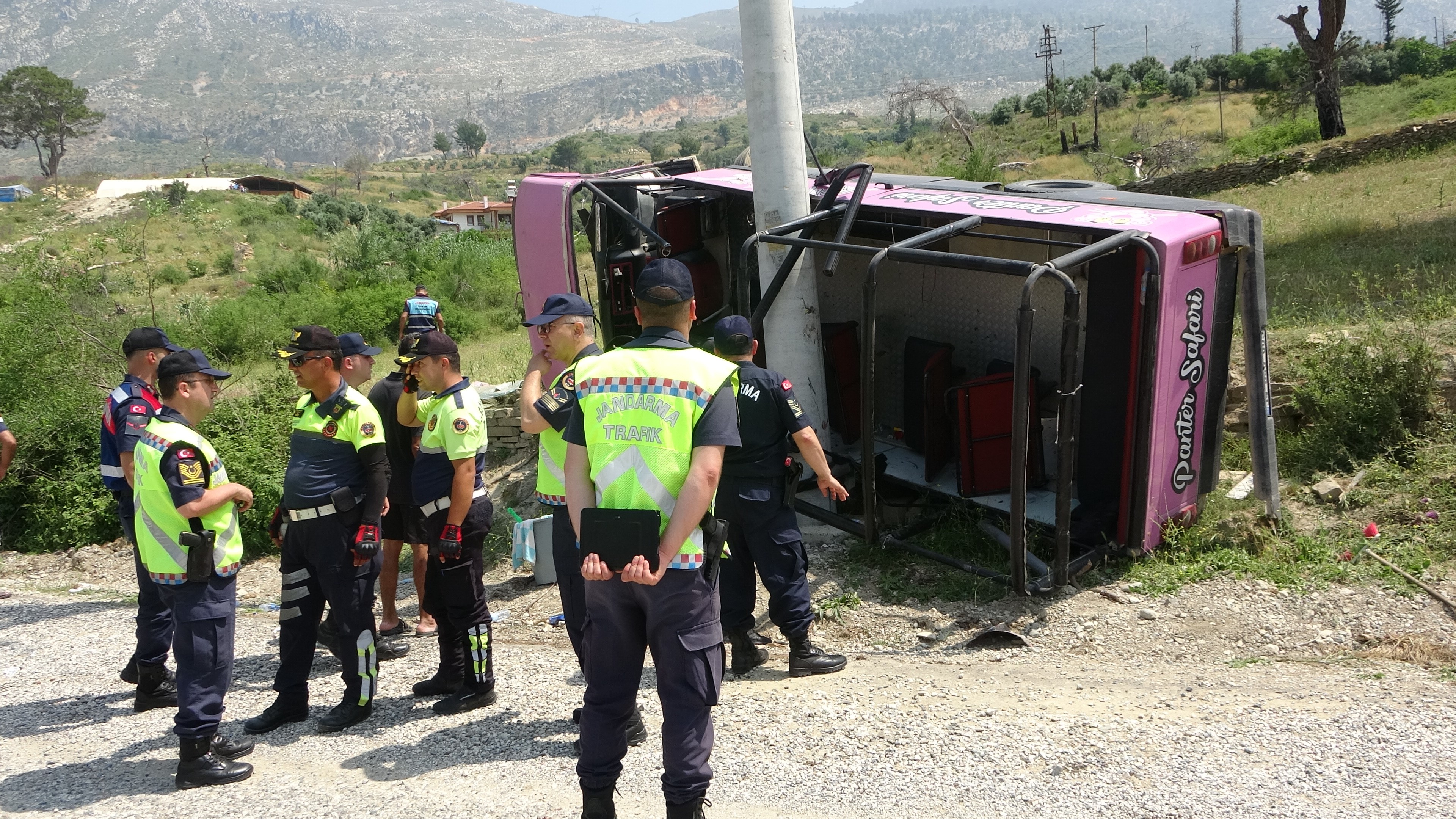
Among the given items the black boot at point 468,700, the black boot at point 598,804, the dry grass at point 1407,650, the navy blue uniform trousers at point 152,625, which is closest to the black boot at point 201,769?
the black boot at point 468,700

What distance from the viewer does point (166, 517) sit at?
4254mm

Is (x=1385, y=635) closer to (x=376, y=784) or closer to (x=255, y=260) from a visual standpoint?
(x=376, y=784)

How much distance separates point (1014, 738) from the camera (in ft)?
13.3

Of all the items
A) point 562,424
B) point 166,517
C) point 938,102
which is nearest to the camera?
point 562,424

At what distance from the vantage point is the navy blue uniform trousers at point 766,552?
191 inches

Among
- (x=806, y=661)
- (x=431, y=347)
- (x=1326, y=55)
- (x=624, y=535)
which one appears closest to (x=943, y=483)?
(x=806, y=661)

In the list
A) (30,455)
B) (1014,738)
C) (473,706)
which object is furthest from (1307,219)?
(30,455)

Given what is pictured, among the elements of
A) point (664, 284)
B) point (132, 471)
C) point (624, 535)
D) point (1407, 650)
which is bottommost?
point (1407, 650)

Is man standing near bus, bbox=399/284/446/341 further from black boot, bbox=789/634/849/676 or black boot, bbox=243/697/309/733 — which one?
black boot, bbox=789/634/849/676

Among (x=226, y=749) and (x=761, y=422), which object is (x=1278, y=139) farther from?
(x=226, y=749)

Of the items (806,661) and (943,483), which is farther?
(943,483)

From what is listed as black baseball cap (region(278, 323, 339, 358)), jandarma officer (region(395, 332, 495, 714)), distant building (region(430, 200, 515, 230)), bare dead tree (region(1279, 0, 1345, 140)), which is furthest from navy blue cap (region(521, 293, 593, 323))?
distant building (region(430, 200, 515, 230))

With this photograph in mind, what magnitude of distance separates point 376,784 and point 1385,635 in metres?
4.61

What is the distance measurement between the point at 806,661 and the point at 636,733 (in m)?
1.03
